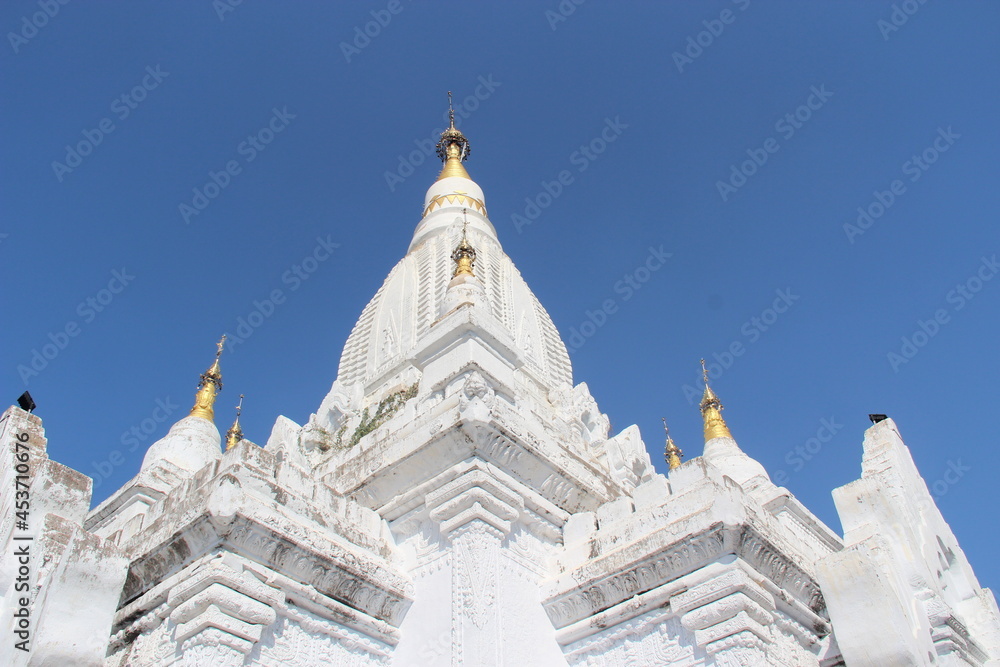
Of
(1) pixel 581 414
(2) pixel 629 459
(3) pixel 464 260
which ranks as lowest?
(2) pixel 629 459

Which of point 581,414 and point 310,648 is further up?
point 581,414

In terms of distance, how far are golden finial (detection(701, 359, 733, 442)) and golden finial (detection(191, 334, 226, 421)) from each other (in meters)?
13.1

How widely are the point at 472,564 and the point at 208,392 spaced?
1317 centimetres

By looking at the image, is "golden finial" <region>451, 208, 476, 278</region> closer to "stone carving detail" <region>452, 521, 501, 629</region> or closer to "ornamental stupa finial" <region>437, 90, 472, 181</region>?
"stone carving detail" <region>452, 521, 501, 629</region>

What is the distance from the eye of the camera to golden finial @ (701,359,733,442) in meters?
20.9

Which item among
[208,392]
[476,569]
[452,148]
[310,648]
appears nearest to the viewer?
[310,648]

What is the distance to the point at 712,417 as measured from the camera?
2145 centimetres

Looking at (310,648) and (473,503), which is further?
(473,503)

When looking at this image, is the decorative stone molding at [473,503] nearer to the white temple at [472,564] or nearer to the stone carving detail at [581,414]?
the white temple at [472,564]

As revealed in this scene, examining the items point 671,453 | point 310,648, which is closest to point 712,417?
point 671,453

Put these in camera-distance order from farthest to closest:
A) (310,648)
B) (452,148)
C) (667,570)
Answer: (452,148) < (667,570) < (310,648)

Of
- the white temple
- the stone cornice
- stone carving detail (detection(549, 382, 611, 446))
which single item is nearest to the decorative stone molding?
the white temple

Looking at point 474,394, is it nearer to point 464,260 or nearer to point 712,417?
point 464,260

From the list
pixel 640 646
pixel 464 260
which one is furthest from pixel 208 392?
pixel 640 646
